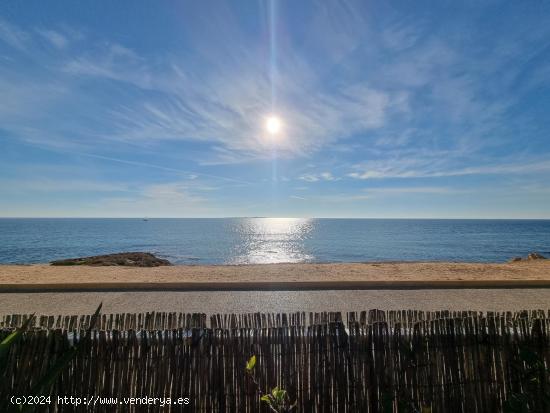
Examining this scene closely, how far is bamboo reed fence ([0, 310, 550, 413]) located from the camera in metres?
2.74

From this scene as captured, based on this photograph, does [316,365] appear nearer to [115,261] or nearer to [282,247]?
[115,261]

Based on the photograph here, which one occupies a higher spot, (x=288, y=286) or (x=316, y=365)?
(x=316, y=365)

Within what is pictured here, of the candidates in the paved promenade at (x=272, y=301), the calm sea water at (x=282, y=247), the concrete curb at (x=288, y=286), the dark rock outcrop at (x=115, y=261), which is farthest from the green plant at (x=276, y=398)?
the calm sea water at (x=282, y=247)

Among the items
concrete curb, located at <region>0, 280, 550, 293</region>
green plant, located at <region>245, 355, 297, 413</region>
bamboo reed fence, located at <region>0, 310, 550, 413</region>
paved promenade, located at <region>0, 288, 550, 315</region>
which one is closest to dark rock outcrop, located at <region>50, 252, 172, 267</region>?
concrete curb, located at <region>0, 280, 550, 293</region>

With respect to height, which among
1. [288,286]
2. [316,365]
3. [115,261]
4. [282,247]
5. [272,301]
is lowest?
[282,247]

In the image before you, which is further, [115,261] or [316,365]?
[115,261]

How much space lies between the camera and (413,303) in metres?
7.16

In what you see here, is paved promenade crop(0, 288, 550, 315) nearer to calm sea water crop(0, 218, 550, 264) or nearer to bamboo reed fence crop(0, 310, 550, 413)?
bamboo reed fence crop(0, 310, 550, 413)

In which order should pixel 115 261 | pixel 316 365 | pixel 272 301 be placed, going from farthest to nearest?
1. pixel 115 261
2. pixel 272 301
3. pixel 316 365

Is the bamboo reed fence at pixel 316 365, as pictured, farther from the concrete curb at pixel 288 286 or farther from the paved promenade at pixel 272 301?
the concrete curb at pixel 288 286

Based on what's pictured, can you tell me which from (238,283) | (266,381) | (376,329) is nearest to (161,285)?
(238,283)

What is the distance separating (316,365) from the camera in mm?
2795

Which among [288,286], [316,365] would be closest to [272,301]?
[288,286]

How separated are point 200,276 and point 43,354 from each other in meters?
8.87
